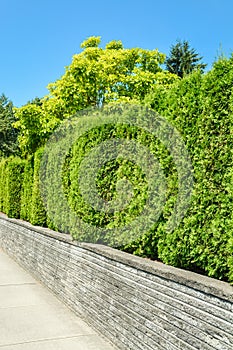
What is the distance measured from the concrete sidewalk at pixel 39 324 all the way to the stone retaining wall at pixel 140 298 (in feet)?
0.54

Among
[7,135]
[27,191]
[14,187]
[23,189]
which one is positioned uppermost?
[7,135]

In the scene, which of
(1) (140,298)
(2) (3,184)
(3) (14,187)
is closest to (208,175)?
(1) (140,298)

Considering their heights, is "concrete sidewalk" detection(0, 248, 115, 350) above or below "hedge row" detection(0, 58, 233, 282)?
below

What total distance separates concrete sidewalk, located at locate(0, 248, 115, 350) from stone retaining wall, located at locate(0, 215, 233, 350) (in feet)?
0.54

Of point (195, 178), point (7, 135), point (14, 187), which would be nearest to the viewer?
point (195, 178)

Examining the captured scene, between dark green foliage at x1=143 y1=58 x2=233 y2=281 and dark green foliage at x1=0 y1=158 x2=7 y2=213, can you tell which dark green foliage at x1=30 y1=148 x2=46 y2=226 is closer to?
dark green foliage at x1=0 y1=158 x2=7 y2=213

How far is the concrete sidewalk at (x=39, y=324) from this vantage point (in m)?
4.64

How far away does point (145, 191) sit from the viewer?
513 cm

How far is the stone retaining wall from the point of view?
3.12m

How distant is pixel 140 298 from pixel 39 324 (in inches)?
72.7

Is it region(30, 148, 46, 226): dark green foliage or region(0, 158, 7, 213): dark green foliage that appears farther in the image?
region(0, 158, 7, 213): dark green foliage

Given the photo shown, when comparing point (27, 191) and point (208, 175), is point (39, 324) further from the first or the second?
point (27, 191)

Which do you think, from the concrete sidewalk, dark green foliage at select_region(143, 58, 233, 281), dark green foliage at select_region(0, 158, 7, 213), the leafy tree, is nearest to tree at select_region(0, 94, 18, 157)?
the leafy tree

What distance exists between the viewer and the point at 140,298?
421 centimetres
